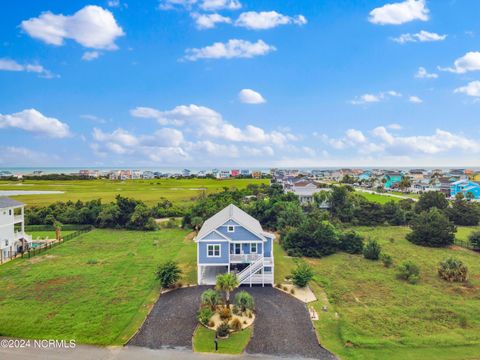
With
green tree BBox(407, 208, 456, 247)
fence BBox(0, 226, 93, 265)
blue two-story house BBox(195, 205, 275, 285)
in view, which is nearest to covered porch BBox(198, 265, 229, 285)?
blue two-story house BBox(195, 205, 275, 285)

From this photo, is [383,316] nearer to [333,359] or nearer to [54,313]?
[333,359]

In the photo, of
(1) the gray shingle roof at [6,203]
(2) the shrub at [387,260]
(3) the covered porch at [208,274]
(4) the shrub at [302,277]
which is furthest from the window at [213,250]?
(1) the gray shingle roof at [6,203]

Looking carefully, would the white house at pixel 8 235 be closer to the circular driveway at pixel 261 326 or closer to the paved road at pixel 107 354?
the paved road at pixel 107 354

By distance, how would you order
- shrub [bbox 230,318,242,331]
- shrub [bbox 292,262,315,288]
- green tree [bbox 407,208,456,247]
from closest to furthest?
shrub [bbox 230,318,242,331], shrub [bbox 292,262,315,288], green tree [bbox 407,208,456,247]

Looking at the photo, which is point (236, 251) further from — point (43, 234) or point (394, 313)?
point (43, 234)

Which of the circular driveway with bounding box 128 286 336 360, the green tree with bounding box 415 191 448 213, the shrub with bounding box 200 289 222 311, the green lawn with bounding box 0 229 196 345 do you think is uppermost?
the green tree with bounding box 415 191 448 213

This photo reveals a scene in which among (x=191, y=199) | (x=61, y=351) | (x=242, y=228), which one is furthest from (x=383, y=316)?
(x=191, y=199)

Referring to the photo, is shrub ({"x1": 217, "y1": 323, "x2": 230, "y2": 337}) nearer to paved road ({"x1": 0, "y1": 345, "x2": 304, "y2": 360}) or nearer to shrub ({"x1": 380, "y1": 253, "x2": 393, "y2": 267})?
paved road ({"x1": 0, "y1": 345, "x2": 304, "y2": 360})
